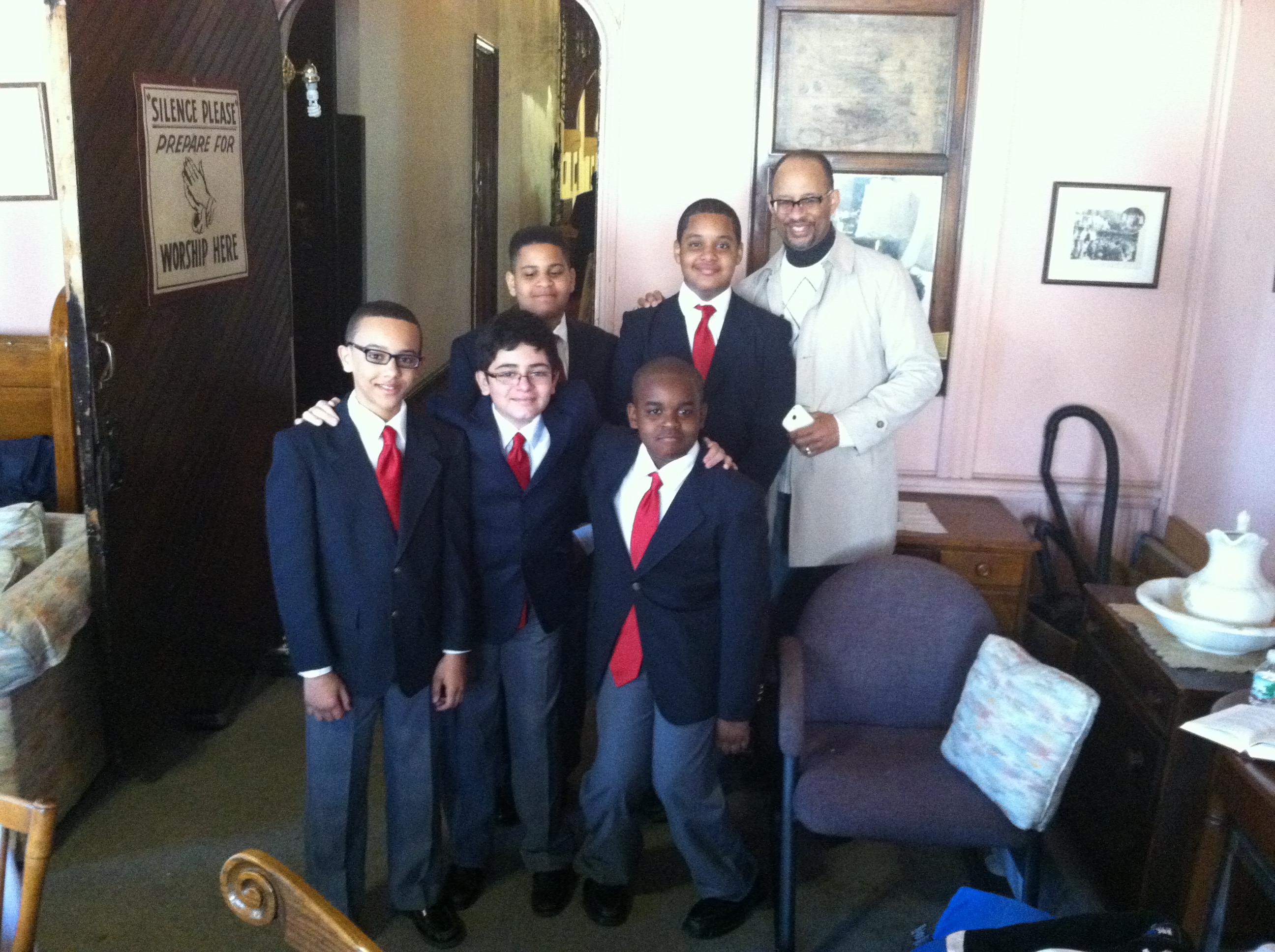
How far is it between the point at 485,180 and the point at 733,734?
6.69m

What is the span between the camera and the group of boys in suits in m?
2.39

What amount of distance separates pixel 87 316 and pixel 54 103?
51cm

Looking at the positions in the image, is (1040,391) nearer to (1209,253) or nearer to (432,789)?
(1209,253)

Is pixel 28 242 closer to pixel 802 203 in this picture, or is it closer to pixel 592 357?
pixel 592 357

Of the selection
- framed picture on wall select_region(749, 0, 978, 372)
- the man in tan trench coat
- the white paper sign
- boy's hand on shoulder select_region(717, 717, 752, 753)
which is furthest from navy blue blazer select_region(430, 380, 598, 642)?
framed picture on wall select_region(749, 0, 978, 372)

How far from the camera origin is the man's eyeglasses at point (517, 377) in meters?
2.44

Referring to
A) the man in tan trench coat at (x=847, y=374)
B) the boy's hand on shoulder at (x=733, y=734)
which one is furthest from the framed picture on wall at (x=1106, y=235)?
the boy's hand on shoulder at (x=733, y=734)

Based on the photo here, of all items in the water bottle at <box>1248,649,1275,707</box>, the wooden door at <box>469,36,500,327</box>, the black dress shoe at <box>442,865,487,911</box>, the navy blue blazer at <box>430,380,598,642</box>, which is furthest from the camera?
the wooden door at <box>469,36,500,327</box>

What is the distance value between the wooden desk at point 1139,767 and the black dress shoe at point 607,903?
115 centimetres

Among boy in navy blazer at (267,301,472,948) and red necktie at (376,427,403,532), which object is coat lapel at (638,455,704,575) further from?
red necktie at (376,427,403,532)

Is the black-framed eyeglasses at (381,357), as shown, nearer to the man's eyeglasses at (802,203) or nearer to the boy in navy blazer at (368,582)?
the boy in navy blazer at (368,582)

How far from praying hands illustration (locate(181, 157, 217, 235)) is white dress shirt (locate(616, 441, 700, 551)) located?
1.66 meters

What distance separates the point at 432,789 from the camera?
2.62 m

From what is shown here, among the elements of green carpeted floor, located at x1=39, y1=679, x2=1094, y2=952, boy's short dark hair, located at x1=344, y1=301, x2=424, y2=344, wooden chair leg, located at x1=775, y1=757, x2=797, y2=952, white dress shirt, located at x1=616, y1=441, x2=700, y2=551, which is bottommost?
green carpeted floor, located at x1=39, y1=679, x2=1094, y2=952
